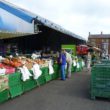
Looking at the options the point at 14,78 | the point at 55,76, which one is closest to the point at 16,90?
the point at 14,78

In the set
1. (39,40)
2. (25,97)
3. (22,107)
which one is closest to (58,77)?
(39,40)

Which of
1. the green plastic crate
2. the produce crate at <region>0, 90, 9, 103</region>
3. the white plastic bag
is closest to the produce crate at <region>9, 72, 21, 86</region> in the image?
the produce crate at <region>0, 90, 9, 103</region>

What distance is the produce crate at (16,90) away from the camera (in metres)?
9.13

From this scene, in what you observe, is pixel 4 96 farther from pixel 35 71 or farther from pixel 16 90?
pixel 35 71

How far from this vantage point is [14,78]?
30.6ft

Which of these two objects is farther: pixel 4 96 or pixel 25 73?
pixel 25 73

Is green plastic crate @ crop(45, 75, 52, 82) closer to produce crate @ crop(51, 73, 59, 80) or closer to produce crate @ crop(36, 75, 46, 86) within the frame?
produce crate @ crop(36, 75, 46, 86)

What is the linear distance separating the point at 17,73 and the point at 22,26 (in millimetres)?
2690

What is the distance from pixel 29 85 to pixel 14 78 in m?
1.53

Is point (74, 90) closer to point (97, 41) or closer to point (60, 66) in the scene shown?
point (60, 66)

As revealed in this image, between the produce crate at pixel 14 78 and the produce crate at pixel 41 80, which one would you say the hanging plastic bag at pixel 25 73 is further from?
the produce crate at pixel 41 80

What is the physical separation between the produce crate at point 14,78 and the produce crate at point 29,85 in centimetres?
52

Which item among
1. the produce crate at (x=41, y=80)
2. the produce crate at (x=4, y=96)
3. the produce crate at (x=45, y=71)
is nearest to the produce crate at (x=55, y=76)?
the produce crate at (x=45, y=71)

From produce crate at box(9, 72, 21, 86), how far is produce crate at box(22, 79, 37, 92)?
20.4 inches
